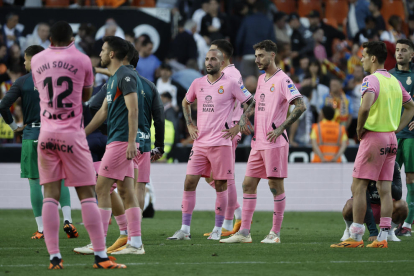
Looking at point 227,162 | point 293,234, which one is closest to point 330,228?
point 293,234

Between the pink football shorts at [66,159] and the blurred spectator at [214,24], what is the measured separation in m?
12.3

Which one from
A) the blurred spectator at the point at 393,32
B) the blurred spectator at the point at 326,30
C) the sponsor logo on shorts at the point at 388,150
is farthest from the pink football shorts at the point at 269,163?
the blurred spectator at the point at 393,32

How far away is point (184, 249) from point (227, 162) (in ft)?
5.26

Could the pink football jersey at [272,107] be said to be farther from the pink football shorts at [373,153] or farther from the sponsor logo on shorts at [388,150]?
the sponsor logo on shorts at [388,150]

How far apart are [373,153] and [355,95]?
32.0 ft

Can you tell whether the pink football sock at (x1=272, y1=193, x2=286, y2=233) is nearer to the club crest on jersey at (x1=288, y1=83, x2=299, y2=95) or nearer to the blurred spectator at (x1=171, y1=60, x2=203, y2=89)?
the club crest on jersey at (x1=288, y1=83, x2=299, y2=95)

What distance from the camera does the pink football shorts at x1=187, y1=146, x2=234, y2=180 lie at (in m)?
8.77

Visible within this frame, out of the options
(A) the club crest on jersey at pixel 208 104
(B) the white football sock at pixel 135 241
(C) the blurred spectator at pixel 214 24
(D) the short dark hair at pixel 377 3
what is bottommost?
(B) the white football sock at pixel 135 241

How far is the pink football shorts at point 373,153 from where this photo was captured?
761 centimetres

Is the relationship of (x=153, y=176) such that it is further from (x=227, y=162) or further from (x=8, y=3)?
(x=8, y=3)

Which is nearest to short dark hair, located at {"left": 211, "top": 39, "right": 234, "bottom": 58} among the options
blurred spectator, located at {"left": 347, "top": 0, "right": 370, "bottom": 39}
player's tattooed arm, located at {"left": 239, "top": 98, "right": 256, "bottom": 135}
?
player's tattooed arm, located at {"left": 239, "top": 98, "right": 256, "bottom": 135}

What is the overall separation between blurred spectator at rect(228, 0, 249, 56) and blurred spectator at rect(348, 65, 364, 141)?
3.22 m

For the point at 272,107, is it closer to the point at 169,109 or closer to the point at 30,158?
the point at 30,158

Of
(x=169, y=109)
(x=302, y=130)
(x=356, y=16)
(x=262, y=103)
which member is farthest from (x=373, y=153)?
(x=356, y=16)
